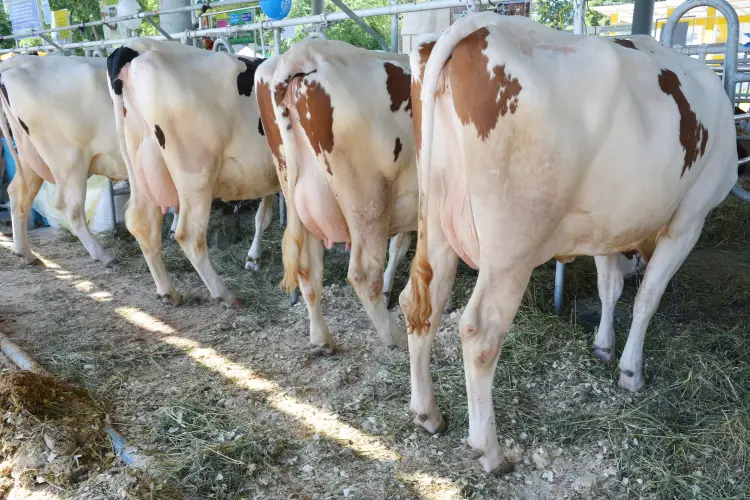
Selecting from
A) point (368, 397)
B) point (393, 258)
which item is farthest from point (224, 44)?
point (368, 397)

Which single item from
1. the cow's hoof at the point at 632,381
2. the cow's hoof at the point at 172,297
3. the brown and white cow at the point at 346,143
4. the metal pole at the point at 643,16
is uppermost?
the metal pole at the point at 643,16

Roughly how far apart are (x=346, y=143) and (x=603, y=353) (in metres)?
2.02

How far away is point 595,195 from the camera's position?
8.52 ft

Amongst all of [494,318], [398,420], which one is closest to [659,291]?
[494,318]

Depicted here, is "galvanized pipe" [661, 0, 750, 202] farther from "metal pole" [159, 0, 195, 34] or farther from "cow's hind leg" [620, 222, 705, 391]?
"metal pole" [159, 0, 195, 34]

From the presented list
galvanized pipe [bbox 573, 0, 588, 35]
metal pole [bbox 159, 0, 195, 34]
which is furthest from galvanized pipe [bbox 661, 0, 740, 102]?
metal pole [bbox 159, 0, 195, 34]

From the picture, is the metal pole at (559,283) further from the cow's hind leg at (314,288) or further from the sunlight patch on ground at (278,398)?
the sunlight patch on ground at (278,398)

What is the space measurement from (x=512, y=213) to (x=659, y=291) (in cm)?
134

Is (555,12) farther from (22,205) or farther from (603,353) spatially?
(22,205)

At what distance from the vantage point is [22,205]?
628 centimetres

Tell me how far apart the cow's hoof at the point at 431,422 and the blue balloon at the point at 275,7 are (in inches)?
179

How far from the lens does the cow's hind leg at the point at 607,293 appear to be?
12.4 ft

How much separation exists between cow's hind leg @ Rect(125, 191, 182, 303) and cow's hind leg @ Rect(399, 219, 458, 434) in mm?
2643

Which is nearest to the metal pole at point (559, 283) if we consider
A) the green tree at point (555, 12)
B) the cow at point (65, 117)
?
the cow at point (65, 117)
